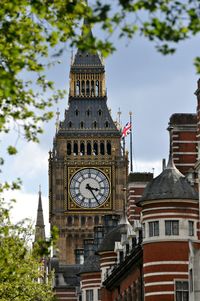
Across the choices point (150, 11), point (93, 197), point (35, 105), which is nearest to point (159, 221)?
point (35, 105)

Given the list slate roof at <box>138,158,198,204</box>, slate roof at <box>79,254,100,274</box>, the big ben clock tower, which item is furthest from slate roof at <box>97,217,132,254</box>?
the big ben clock tower

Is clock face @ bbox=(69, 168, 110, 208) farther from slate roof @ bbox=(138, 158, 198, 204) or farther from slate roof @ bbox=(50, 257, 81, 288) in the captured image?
slate roof @ bbox=(138, 158, 198, 204)

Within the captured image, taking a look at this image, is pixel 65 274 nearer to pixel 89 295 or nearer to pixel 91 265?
pixel 91 265

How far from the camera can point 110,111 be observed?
18112 cm

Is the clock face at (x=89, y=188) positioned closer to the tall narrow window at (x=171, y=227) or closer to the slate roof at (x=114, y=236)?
the slate roof at (x=114, y=236)

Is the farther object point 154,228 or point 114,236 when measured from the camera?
point 114,236

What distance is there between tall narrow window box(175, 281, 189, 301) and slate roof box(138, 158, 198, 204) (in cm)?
413

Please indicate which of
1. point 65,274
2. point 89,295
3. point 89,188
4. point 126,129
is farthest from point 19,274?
point 89,188

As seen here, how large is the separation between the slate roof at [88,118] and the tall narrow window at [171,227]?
357ft

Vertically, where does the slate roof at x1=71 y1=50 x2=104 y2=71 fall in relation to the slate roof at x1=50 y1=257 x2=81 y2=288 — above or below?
above

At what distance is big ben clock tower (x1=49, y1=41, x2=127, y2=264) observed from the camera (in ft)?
568

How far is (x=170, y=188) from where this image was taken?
67.6 meters

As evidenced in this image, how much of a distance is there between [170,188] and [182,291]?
16.5 feet

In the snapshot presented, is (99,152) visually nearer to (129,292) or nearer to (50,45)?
(129,292)
